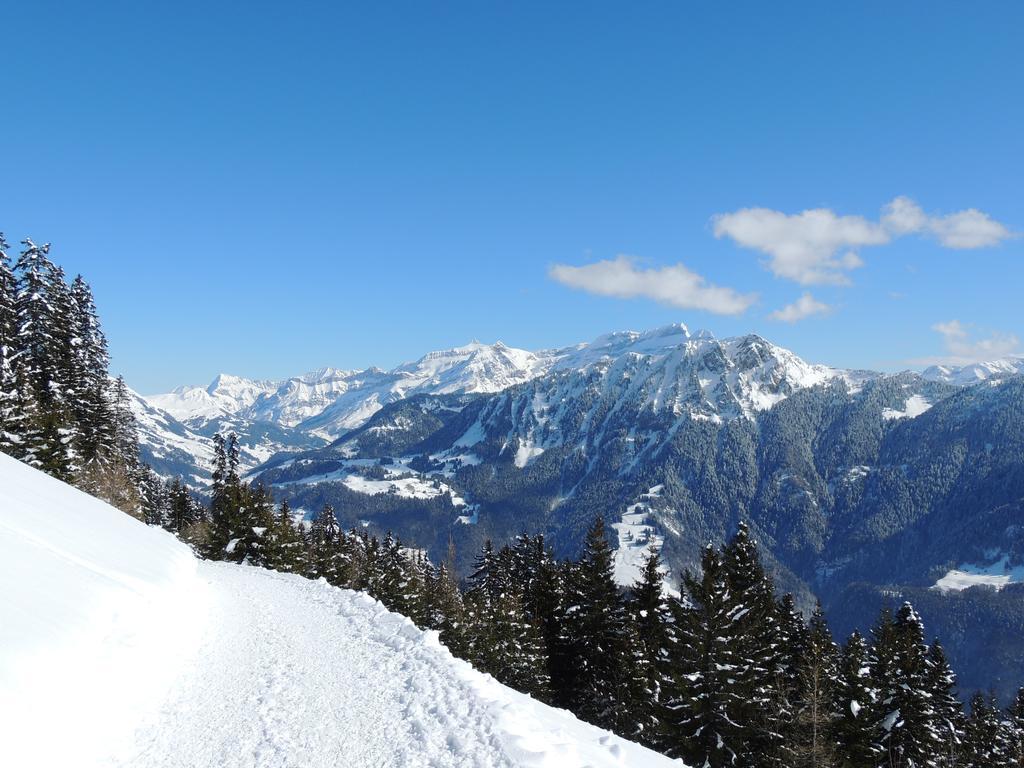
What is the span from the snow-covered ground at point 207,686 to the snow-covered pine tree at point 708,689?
41.1 ft

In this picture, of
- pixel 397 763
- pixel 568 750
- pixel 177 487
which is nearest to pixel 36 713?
pixel 397 763

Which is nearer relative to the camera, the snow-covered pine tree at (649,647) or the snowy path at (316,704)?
the snowy path at (316,704)

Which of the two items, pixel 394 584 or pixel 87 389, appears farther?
pixel 394 584

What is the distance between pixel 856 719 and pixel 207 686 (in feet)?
101

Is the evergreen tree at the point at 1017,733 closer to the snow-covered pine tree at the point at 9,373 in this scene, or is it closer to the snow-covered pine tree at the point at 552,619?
the snow-covered pine tree at the point at 552,619

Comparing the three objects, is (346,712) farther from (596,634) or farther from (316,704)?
(596,634)

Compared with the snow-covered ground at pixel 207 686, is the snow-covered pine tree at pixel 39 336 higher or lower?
higher

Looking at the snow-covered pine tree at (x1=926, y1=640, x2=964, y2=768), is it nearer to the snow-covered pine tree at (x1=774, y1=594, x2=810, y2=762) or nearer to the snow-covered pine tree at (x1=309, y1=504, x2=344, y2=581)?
the snow-covered pine tree at (x1=774, y1=594, x2=810, y2=762)

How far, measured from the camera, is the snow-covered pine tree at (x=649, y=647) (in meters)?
28.9

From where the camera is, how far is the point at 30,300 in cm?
4594

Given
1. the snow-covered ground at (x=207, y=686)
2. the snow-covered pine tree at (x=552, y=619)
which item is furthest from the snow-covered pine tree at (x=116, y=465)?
the snow-covered ground at (x=207, y=686)

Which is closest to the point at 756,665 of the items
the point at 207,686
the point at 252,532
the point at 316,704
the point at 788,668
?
the point at 788,668

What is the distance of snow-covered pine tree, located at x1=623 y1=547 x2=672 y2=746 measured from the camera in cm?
2886

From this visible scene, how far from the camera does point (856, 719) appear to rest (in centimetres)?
2959
